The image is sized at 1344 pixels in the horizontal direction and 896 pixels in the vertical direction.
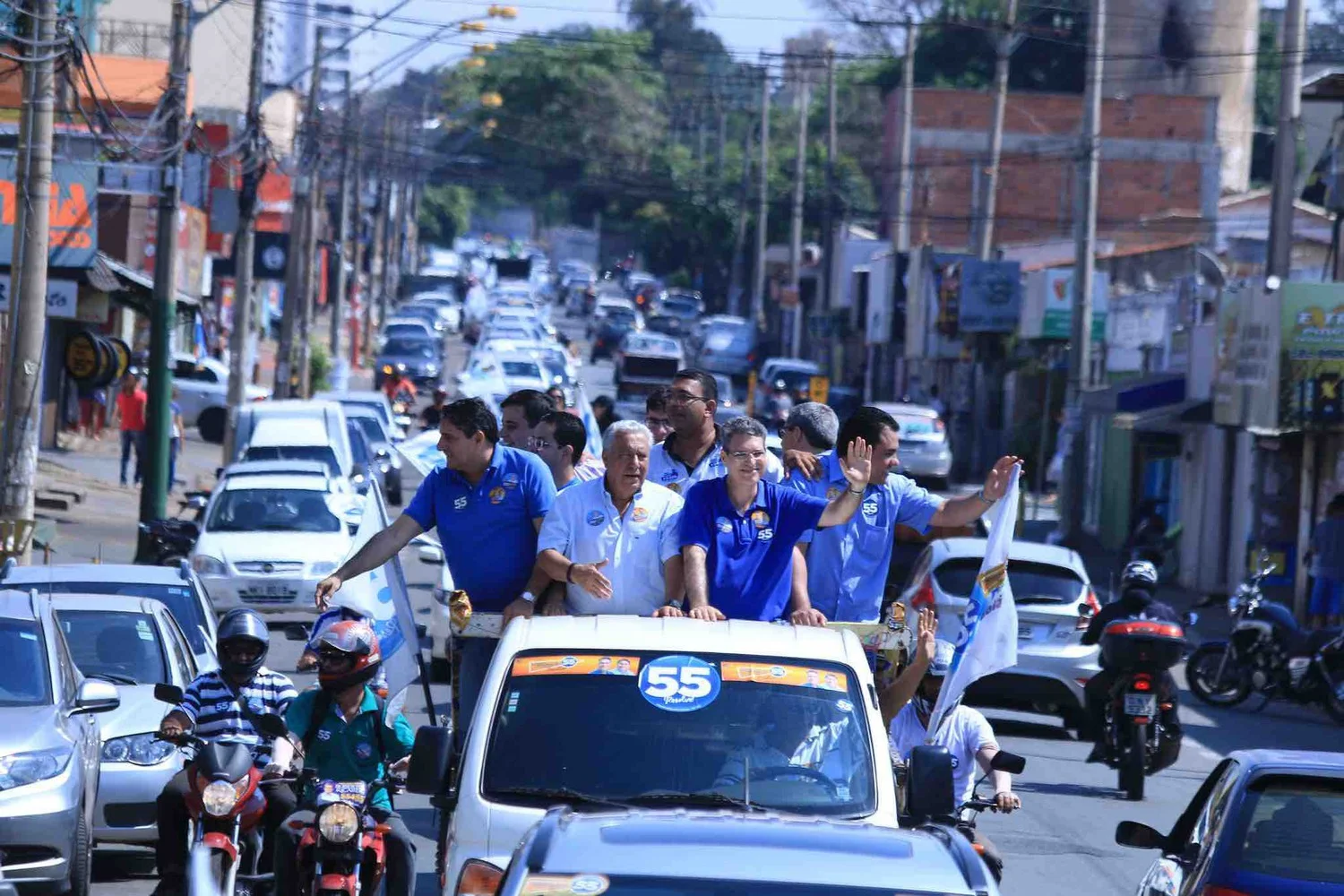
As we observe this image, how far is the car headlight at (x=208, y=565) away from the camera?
70.6 feet

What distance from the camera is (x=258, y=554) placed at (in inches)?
856

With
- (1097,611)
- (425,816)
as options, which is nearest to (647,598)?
(425,816)

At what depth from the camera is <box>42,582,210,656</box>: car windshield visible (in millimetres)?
13641

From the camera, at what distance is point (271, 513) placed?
23000 millimetres

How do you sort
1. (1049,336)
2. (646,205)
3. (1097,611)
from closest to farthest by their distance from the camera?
(1097,611) < (1049,336) < (646,205)

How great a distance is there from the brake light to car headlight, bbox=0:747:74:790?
12.8 ft

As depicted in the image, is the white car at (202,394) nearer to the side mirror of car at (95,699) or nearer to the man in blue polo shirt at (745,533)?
the side mirror of car at (95,699)

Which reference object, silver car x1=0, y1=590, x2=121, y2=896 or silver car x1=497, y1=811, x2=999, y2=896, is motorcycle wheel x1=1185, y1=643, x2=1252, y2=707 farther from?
silver car x1=497, y1=811, x2=999, y2=896

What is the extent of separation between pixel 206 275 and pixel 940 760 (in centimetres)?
4936

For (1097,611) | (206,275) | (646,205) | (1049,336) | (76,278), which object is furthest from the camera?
(646,205)

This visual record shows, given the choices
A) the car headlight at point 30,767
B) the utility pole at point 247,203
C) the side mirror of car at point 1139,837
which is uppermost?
the utility pole at point 247,203

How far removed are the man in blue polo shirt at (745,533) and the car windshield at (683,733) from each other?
1.36 m

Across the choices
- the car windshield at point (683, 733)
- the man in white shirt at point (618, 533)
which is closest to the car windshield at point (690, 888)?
the car windshield at point (683, 733)

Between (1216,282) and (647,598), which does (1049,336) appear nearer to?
(1216,282)
